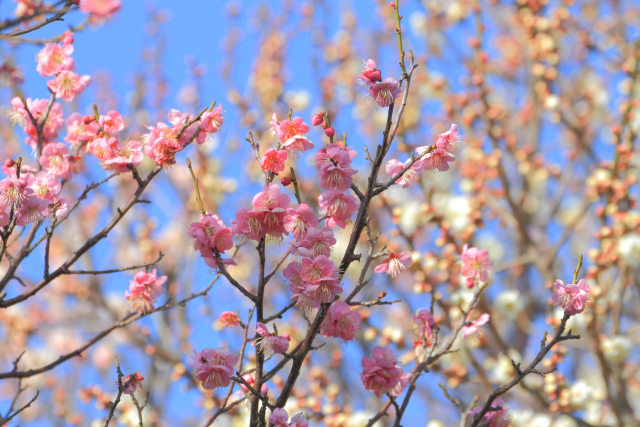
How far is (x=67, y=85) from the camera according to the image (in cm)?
258

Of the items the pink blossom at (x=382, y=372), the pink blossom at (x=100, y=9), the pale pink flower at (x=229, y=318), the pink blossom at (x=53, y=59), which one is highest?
the pink blossom at (x=100, y=9)

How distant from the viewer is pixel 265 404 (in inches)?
75.9

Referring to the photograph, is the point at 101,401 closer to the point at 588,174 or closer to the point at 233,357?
the point at 233,357

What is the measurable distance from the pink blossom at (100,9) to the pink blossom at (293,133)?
3.49 feet

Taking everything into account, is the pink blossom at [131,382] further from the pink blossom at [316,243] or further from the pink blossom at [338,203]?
the pink blossom at [338,203]

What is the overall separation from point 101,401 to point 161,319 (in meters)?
1.91

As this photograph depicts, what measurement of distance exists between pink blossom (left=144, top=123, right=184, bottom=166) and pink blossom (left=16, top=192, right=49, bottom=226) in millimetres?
388

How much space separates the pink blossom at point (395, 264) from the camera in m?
2.13

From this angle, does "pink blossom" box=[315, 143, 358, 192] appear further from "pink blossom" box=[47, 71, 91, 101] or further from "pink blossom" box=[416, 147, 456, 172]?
"pink blossom" box=[47, 71, 91, 101]

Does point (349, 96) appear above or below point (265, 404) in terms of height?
above

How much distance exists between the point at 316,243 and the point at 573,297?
2.79ft

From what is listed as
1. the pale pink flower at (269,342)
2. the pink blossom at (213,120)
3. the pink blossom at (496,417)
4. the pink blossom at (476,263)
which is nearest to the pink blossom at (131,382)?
the pale pink flower at (269,342)

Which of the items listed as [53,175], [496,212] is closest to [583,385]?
[496,212]

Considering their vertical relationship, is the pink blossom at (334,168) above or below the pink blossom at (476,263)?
below
